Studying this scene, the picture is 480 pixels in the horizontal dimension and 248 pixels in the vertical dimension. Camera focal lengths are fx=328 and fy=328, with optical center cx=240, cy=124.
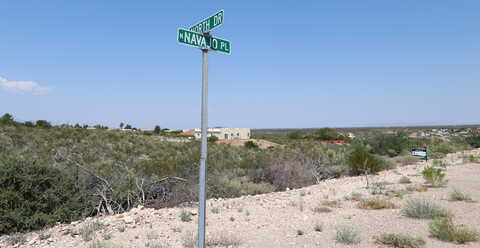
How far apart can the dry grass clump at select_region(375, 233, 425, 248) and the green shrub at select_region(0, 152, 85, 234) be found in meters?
7.98

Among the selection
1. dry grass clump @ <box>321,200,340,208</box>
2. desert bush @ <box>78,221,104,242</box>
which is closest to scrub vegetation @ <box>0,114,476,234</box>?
desert bush @ <box>78,221,104,242</box>

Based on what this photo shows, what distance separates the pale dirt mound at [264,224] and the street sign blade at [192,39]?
12.4 feet

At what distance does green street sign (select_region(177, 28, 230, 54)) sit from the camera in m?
3.91

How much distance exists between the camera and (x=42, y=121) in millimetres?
40531

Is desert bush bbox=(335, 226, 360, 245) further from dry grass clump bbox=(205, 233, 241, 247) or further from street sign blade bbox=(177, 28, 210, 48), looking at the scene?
street sign blade bbox=(177, 28, 210, 48)

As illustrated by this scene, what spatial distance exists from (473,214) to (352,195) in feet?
11.6

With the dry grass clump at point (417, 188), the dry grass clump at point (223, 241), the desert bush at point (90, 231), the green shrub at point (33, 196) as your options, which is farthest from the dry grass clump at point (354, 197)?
the green shrub at point (33, 196)

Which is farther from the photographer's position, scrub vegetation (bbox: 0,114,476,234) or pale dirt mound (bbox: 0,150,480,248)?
scrub vegetation (bbox: 0,114,476,234)

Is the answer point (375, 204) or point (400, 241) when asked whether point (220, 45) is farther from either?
point (375, 204)

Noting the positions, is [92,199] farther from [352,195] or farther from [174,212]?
[352,195]

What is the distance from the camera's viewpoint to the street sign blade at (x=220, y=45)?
4.17 meters

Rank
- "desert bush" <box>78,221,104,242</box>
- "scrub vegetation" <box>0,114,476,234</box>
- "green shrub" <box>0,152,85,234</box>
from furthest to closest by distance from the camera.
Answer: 1. "scrub vegetation" <box>0,114,476,234</box>
2. "green shrub" <box>0,152,85,234</box>
3. "desert bush" <box>78,221,104,242</box>

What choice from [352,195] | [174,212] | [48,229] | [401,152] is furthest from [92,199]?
[401,152]

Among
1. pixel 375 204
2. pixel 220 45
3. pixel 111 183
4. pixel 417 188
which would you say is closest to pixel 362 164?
pixel 417 188
